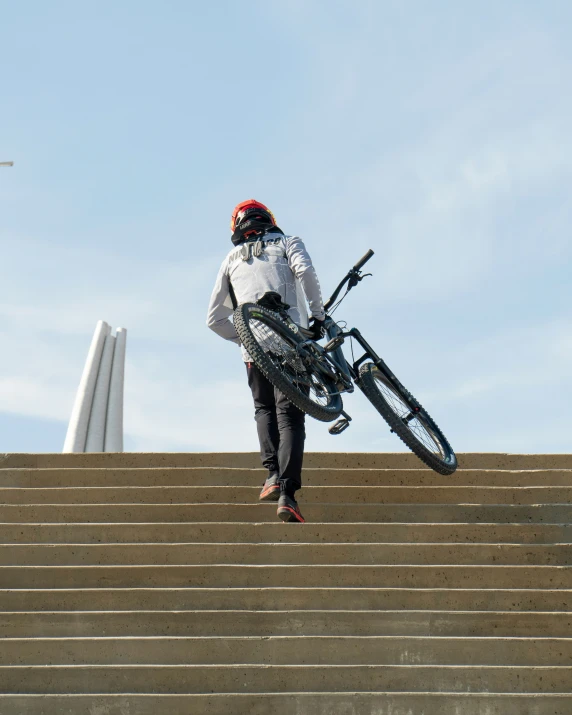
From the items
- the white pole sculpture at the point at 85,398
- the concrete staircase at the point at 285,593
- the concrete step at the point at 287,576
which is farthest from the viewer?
the white pole sculpture at the point at 85,398

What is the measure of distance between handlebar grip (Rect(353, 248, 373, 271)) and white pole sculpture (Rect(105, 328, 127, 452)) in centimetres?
1413

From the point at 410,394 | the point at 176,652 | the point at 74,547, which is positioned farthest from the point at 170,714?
the point at 410,394

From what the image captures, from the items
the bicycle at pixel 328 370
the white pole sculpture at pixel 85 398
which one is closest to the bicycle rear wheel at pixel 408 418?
the bicycle at pixel 328 370

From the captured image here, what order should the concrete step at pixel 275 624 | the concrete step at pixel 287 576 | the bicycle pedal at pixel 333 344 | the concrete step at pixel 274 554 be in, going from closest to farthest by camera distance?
the concrete step at pixel 275 624
the concrete step at pixel 287 576
the concrete step at pixel 274 554
the bicycle pedal at pixel 333 344

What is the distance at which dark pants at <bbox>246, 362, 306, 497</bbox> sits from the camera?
6.23m

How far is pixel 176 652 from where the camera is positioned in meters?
5.27

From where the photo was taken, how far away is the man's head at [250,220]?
22.8 feet

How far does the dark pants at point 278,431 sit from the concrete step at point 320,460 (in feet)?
3.15

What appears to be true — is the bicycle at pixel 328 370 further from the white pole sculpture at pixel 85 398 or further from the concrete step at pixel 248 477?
the white pole sculpture at pixel 85 398

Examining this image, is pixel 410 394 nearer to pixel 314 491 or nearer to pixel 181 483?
pixel 314 491

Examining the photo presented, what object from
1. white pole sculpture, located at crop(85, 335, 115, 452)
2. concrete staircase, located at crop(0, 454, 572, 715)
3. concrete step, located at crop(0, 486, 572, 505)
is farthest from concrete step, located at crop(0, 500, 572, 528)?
white pole sculpture, located at crop(85, 335, 115, 452)

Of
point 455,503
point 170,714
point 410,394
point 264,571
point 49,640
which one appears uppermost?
point 410,394

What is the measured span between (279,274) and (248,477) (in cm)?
154

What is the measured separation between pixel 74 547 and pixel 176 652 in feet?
4.03
